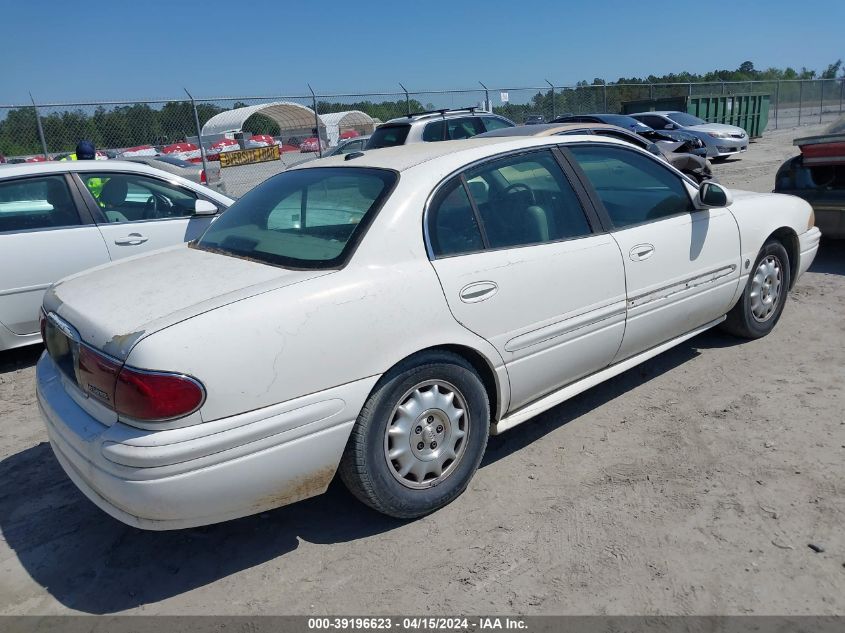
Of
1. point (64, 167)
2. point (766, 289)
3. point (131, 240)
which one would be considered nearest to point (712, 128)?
point (766, 289)

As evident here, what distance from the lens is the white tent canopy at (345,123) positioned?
20.3 metres

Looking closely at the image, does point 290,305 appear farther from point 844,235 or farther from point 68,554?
point 844,235

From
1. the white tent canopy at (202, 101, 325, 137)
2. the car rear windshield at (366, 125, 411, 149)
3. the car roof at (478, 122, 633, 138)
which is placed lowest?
the car rear windshield at (366, 125, 411, 149)

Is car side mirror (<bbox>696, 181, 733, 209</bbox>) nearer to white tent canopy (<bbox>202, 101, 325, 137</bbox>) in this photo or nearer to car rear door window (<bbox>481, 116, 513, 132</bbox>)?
car rear door window (<bbox>481, 116, 513, 132</bbox>)

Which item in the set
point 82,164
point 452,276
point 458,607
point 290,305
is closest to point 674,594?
point 458,607

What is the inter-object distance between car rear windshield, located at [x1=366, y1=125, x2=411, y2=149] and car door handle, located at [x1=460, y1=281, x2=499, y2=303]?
31.0 feet

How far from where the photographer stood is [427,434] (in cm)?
298

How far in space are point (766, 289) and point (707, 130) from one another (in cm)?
1564

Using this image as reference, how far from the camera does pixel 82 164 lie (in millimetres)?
5566

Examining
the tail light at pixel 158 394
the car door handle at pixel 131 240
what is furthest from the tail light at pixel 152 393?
the car door handle at pixel 131 240

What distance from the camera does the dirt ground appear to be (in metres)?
2.58

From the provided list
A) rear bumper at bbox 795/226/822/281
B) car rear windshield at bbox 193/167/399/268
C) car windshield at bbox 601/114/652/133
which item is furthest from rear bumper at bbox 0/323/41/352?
car windshield at bbox 601/114/652/133

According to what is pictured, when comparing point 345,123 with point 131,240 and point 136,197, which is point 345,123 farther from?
point 131,240

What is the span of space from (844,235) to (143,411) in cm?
651
